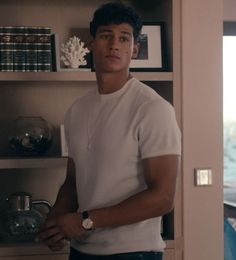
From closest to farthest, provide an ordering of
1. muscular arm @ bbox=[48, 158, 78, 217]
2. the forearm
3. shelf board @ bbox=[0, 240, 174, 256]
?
the forearm
muscular arm @ bbox=[48, 158, 78, 217]
shelf board @ bbox=[0, 240, 174, 256]

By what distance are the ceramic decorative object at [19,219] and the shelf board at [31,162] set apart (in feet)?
0.49

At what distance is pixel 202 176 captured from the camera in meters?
2.49

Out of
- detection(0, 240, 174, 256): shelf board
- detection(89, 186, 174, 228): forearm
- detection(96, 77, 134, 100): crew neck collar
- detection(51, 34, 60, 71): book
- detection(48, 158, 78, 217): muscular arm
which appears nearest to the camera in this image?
detection(89, 186, 174, 228): forearm

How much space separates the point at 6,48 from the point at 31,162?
20.2 inches

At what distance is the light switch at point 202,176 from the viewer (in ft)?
8.16

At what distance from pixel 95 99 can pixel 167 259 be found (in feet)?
3.23

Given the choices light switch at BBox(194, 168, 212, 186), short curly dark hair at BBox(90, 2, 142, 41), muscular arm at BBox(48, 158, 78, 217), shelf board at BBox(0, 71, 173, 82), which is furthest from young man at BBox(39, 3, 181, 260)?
light switch at BBox(194, 168, 212, 186)

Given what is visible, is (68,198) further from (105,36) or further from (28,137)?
(28,137)

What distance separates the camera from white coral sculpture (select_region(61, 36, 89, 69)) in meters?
2.41

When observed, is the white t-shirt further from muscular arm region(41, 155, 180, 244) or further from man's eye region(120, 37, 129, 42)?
man's eye region(120, 37, 129, 42)

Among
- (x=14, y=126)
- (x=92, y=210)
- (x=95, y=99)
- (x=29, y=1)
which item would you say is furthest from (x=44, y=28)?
(x=92, y=210)

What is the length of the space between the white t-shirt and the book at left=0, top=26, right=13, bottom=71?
2.81 feet

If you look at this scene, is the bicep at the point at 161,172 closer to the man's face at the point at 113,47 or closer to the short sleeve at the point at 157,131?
the short sleeve at the point at 157,131

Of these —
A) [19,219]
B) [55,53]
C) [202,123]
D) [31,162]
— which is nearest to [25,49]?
[55,53]
